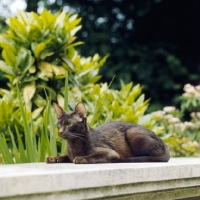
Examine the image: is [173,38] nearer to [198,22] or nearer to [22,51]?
[198,22]

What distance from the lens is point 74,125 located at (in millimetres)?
2229

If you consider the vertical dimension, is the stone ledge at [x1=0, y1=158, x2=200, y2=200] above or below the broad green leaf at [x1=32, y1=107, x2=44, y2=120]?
above

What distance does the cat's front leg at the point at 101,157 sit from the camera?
7.01 ft

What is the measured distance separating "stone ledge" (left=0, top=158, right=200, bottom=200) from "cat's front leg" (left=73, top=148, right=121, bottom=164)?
1.22ft

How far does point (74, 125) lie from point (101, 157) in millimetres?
192

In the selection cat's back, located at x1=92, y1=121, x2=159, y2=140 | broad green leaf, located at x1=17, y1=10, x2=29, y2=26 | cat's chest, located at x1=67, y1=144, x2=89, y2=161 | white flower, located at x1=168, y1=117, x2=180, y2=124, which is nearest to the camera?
cat's chest, located at x1=67, y1=144, x2=89, y2=161

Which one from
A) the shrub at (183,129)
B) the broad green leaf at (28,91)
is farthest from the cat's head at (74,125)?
the shrub at (183,129)

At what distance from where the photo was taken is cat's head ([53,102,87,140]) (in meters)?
2.21

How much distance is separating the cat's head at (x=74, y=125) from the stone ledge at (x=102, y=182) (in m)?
0.52

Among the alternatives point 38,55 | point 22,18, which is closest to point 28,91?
point 38,55

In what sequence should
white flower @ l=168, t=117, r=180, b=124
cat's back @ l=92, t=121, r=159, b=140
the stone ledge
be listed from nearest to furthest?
1. the stone ledge
2. cat's back @ l=92, t=121, r=159, b=140
3. white flower @ l=168, t=117, r=180, b=124

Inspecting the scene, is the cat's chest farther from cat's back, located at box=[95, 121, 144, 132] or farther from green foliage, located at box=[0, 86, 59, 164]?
green foliage, located at box=[0, 86, 59, 164]

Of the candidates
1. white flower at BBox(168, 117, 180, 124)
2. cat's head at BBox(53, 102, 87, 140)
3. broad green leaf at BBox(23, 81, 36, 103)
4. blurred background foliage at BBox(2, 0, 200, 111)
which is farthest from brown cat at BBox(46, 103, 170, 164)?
blurred background foliage at BBox(2, 0, 200, 111)

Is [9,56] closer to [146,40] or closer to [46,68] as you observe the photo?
[46,68]
